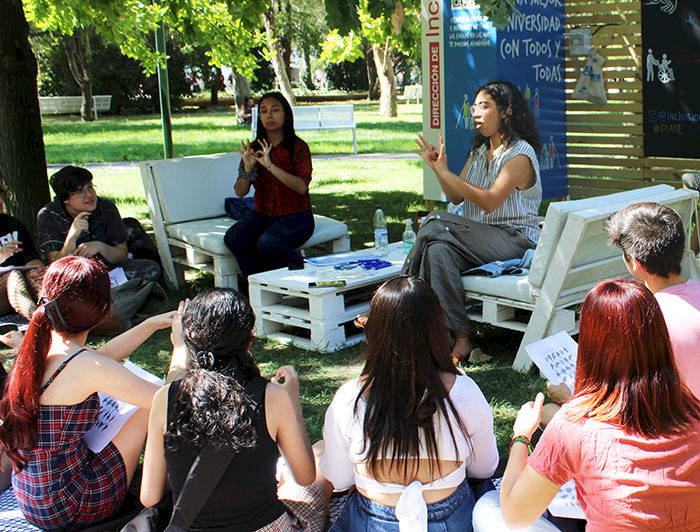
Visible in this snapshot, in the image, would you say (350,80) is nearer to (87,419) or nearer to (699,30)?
(699,30)

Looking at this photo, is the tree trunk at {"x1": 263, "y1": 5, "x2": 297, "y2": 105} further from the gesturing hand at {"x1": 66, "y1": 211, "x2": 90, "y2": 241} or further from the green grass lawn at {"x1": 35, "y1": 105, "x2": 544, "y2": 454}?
the gesturing hand at {"x1": 66, "y1": 211, "x2": 90, "y2": 241}

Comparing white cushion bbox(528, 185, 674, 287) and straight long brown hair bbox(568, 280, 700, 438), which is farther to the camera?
white cushion bbox(528, 185, 674, 287)

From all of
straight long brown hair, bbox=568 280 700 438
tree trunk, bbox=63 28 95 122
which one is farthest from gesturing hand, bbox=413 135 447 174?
tree trunk, bbox=63 28 95 122

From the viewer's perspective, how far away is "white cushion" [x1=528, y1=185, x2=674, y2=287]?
4.14 meters

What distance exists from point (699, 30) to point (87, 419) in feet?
22.1

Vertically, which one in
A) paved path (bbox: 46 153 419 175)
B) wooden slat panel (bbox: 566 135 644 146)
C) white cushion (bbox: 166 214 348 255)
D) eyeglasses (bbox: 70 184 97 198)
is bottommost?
white cushion (bbox: 166 214 348 255)

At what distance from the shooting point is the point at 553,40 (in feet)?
26.3

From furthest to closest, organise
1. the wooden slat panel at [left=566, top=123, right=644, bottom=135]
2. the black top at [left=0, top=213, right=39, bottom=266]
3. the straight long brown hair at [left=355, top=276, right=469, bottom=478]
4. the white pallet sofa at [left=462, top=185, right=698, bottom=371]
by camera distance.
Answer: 1. the wooden slat panel at [left=566, top=123, right=644, bottom=135]
2. the black top at [left=0, top=213, right=39, bottom=266]
3. the white pallet sofa at [left=462, top=185, right=698, bottom=371]
4. the straight long brown hair at [left=355, top=276, right=469, bottom=478]

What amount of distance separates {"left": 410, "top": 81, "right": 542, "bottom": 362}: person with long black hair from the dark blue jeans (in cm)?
140

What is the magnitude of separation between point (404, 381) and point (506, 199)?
116 inches

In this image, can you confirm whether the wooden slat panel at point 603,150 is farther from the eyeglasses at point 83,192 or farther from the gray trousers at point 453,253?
the eyeglasses at point 83,192

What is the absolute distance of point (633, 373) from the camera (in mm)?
1911

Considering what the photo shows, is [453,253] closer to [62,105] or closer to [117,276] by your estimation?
[117,276]

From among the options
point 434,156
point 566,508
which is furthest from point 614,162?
point 566,508
